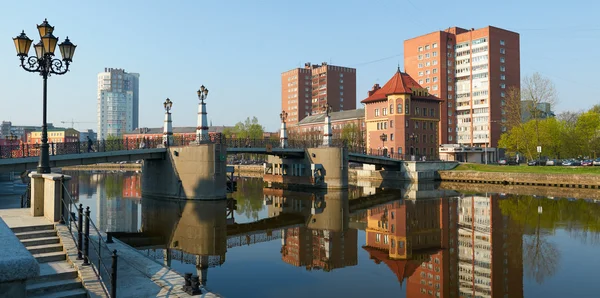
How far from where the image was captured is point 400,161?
68.9 meters

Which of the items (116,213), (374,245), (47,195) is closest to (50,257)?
(47,195)

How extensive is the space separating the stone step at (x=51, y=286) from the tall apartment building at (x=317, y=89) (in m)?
140

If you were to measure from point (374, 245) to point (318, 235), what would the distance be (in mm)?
3693

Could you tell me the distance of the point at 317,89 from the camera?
153375mm

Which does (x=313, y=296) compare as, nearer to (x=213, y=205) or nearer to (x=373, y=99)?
(x=213, y=205)

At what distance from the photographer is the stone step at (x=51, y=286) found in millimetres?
9617

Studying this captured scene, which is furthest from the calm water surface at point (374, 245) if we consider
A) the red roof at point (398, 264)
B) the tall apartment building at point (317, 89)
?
the tall apartment building at point (317, 89)

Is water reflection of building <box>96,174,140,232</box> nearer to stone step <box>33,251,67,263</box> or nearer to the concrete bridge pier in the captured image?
the concrete bridge pier

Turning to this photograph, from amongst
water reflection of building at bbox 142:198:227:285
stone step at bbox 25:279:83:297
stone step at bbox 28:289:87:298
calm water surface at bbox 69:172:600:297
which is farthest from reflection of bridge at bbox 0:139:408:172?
stone step at bbox 28:289:87:298

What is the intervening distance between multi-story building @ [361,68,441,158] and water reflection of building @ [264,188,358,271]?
36.4 metres

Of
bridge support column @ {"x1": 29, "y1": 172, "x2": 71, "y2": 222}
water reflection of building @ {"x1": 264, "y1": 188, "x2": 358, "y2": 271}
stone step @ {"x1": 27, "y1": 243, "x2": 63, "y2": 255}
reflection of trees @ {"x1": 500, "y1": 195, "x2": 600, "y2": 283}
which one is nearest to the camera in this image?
stone step @ {"x1": 27, "y1": 243, "x2": 63, "y2": 255}

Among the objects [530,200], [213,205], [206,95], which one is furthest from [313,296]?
[530,200]

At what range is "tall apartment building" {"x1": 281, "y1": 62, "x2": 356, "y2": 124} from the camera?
150500mm

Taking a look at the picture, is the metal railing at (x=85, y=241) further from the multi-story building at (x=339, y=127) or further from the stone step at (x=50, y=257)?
the multi-story building at (x=339, y=127)
